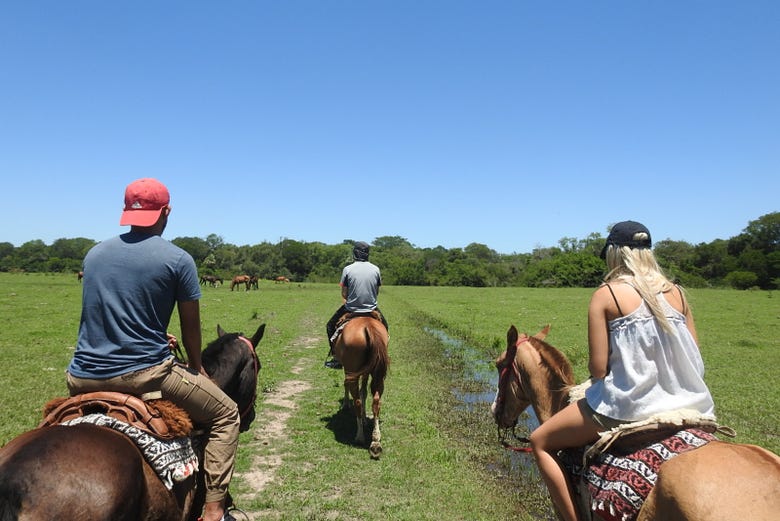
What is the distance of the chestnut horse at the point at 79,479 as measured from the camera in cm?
225

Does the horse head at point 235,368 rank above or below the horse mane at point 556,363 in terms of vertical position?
below

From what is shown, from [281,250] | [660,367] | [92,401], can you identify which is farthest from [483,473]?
[281,250]

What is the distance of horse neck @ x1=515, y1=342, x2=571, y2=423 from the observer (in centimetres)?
385

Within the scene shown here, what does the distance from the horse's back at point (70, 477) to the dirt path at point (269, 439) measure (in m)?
2.70

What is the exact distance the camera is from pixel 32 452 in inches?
92.7

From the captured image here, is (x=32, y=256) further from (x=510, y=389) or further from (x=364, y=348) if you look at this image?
(x=510, y=389)

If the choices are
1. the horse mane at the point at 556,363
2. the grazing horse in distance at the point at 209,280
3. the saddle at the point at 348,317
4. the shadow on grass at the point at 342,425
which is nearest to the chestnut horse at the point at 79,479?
the horse mane at the point at 556,363

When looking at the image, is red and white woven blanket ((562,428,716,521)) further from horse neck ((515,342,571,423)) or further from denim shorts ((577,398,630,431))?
horse neck ((515,342,571,423))

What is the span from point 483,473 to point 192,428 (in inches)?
163

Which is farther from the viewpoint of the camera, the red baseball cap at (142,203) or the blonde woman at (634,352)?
the red baseball cap at (142,203)

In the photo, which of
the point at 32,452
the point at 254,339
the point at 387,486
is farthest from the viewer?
the point at 387,486

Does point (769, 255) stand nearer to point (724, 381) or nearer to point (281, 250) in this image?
point (724, 381)

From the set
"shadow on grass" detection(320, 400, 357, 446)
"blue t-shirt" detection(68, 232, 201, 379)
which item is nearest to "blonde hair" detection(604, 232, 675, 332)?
"blue t-shirt" detection(68, 232, 201, 379)

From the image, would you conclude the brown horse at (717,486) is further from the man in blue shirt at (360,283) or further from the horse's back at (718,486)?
the man in blue shirt at (360,283)
